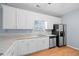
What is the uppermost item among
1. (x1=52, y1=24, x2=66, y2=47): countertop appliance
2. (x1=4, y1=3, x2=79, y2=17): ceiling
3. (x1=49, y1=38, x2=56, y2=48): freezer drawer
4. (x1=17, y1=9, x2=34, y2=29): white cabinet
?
(x1=4, y1=3, x2=79, y2=17): ceiling

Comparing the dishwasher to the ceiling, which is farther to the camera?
the dishwasher

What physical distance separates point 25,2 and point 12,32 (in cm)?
40

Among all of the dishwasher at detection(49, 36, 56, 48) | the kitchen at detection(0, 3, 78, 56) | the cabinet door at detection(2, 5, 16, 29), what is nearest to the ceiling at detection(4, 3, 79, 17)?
the kitchen at detection(0, 3, 78, 56)

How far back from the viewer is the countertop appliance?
0.78 metres

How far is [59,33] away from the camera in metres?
0.82

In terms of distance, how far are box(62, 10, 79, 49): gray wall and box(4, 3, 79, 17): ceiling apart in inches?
1.9

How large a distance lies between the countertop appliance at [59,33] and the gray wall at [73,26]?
2.3 inches

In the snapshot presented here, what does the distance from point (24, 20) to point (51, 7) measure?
32cm

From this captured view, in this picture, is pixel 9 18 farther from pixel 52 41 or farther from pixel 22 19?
pixel 52 41

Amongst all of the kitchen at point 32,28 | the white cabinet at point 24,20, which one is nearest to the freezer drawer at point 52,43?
the kitchen at point 32,28

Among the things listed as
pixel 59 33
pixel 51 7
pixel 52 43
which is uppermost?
pixel 51 7

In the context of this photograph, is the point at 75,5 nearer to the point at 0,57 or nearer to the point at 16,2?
the point at 16,2

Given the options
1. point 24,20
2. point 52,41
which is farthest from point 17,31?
point 52,41

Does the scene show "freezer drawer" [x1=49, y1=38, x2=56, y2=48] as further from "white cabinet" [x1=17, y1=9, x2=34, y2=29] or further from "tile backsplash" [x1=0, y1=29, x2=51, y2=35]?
"white cabinet" [x1=17, y1=9, x2=34, y2=29]
